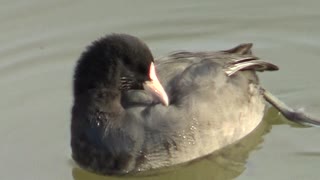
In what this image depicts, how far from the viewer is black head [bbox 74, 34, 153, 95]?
8.13m

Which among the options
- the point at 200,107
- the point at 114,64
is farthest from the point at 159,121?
the point at 114,64

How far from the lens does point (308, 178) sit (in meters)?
8.29

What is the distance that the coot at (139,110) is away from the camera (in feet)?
26.9

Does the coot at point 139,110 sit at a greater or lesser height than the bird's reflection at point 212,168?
greater

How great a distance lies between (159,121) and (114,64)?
0.56 metres

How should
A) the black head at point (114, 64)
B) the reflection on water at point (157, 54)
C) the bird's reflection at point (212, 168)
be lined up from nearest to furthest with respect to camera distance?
the black head at point (114, 64) → the bird's reflection at point (212, 168) → the reflection on water at point (157, 54)

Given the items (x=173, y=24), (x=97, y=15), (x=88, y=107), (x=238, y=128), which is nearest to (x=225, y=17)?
(x=173, y=24)

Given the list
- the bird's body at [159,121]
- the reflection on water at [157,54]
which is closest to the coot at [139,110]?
the bird's body at [159,121]

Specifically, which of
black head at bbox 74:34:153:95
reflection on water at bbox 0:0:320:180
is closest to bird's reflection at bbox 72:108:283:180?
reflection on water at bbox 0:0:320:180

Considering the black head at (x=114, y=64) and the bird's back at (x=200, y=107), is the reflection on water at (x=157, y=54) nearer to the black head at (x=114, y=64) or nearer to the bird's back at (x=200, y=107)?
the bird's back at (x=200, y=107)

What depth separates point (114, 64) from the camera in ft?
26.9

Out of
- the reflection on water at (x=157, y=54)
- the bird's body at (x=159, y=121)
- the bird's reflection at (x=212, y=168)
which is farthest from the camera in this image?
the reflection on water at (x=157, y=54)

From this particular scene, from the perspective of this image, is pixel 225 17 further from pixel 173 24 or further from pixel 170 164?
pixel 170 164

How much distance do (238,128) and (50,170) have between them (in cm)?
153
